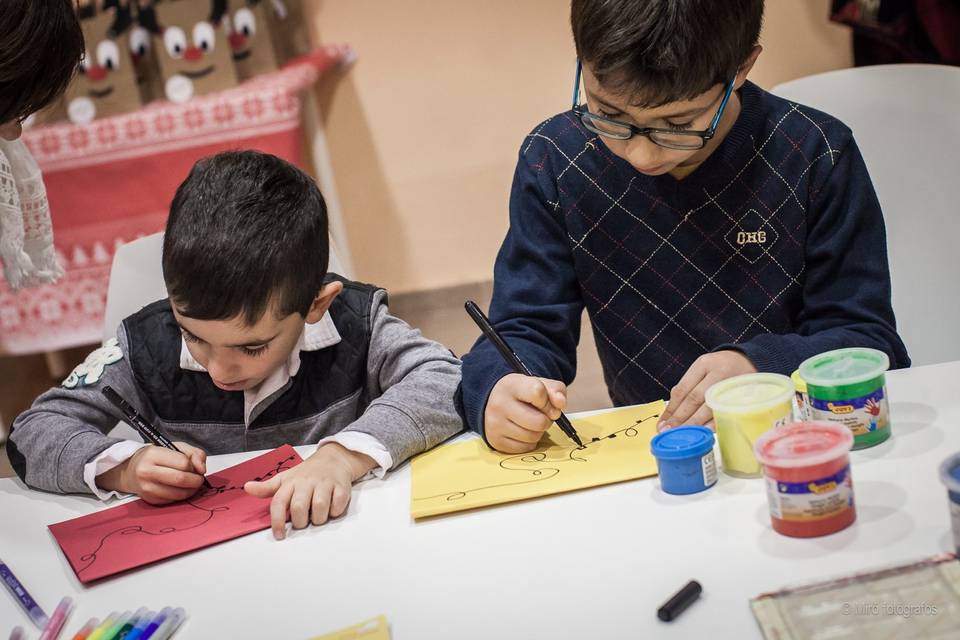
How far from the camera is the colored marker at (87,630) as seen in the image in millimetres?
787

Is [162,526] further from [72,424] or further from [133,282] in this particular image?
[133,282]

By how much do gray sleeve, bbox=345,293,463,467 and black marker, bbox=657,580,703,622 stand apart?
405mm

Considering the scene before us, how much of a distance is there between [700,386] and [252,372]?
526 millimetres

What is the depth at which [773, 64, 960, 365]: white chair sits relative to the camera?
1405mm

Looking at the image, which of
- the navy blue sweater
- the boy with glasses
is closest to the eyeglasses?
the boy with glasses

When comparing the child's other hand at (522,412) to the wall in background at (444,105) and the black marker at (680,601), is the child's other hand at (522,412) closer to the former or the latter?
the black marker at (680,601)

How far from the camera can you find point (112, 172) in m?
2.79

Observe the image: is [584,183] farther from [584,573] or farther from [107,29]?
[107,29]

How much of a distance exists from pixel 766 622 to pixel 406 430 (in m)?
0.49

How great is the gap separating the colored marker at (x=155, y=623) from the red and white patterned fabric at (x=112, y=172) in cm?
206

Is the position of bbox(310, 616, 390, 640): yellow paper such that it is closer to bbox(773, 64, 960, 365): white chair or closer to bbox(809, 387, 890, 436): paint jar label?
bbox(809, 387, 890, 436): paint jar label

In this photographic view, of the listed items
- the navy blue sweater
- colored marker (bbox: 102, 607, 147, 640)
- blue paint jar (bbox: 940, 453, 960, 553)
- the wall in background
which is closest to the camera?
blue paint jar (bbox: 940, 453, 960, 553)

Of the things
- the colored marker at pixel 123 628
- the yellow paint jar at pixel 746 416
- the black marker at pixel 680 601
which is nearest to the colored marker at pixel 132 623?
the colored marker at pixel 123 628

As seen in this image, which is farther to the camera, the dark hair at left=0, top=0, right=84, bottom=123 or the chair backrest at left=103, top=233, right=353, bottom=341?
the chair backrest at left=103, top=233, right=353, bottom=341
